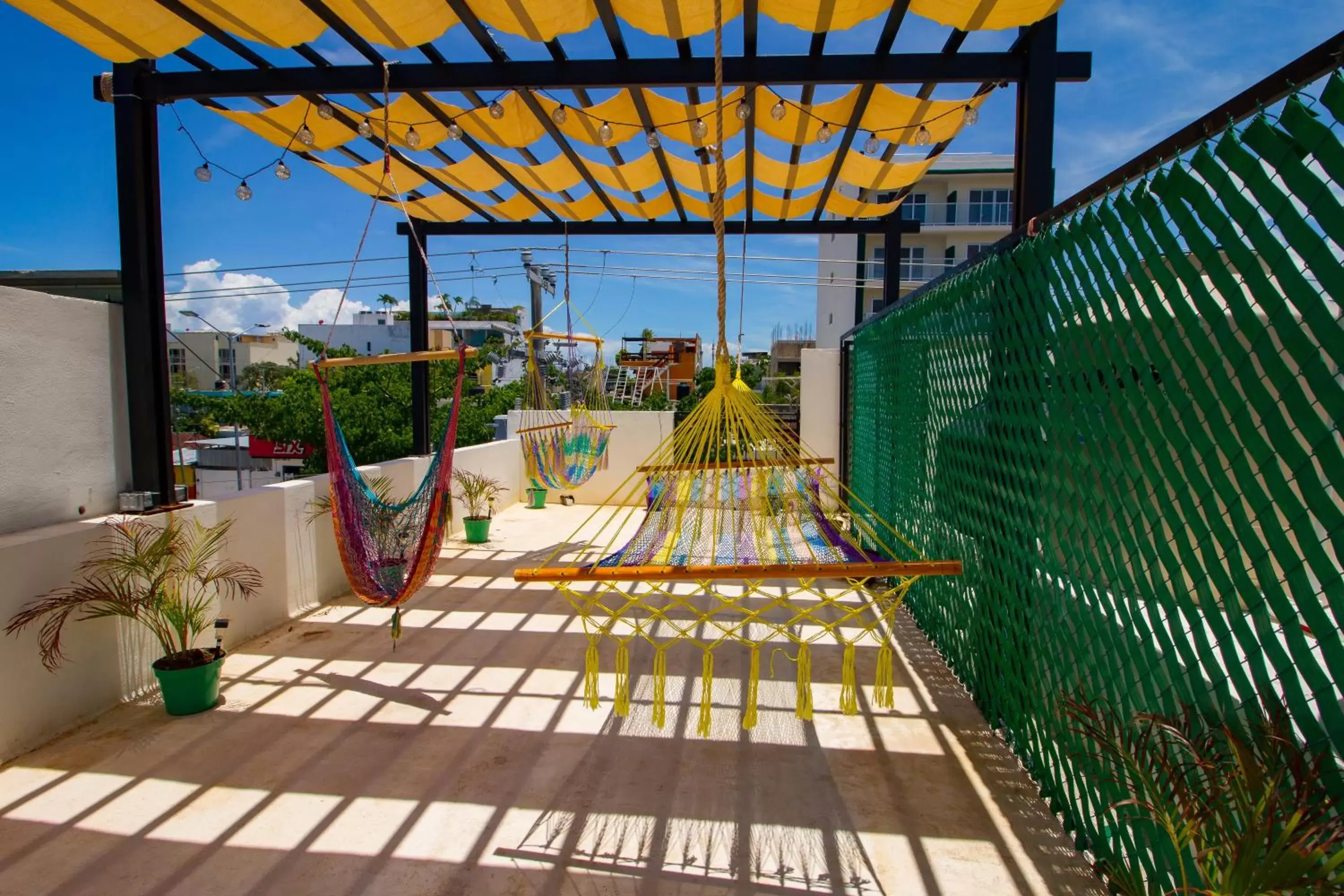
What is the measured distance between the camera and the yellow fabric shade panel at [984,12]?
2135mm

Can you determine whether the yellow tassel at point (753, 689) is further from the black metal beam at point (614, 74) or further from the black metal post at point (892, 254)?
the black metal post at point (892, 254)

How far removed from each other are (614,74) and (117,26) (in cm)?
159

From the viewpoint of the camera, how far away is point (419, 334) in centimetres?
482

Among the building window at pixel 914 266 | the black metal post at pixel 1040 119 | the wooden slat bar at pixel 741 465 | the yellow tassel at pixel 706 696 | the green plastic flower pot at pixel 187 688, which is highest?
the building window at pixel 914 266

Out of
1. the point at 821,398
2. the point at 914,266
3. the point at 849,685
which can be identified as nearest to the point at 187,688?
the point at 849,685

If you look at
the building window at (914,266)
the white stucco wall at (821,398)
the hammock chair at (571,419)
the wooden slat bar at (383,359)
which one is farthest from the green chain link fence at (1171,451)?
the building window at (914,266)

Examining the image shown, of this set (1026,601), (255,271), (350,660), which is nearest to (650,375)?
(255,271)

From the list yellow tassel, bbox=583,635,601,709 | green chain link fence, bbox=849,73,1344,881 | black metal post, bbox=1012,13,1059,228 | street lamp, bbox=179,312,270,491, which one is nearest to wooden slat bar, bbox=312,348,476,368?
street lamp, bbox=179,312,270,491

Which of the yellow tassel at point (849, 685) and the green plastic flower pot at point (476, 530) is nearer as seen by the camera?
the yellow tassel at point (849, 685)

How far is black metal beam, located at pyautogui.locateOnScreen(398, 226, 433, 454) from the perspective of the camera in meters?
4.68

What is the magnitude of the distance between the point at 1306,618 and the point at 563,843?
1486mm

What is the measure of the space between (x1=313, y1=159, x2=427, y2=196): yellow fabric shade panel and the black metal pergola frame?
22.3 inches

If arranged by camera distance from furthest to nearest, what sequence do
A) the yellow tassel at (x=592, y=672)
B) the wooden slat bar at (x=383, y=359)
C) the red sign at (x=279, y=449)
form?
the red sign at (x=279, y=449), the wooden slat bar at (x=383, y=359), the yellow tassel at (x=592, y=672)

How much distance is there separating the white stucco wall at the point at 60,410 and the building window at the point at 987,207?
61.9 feet
